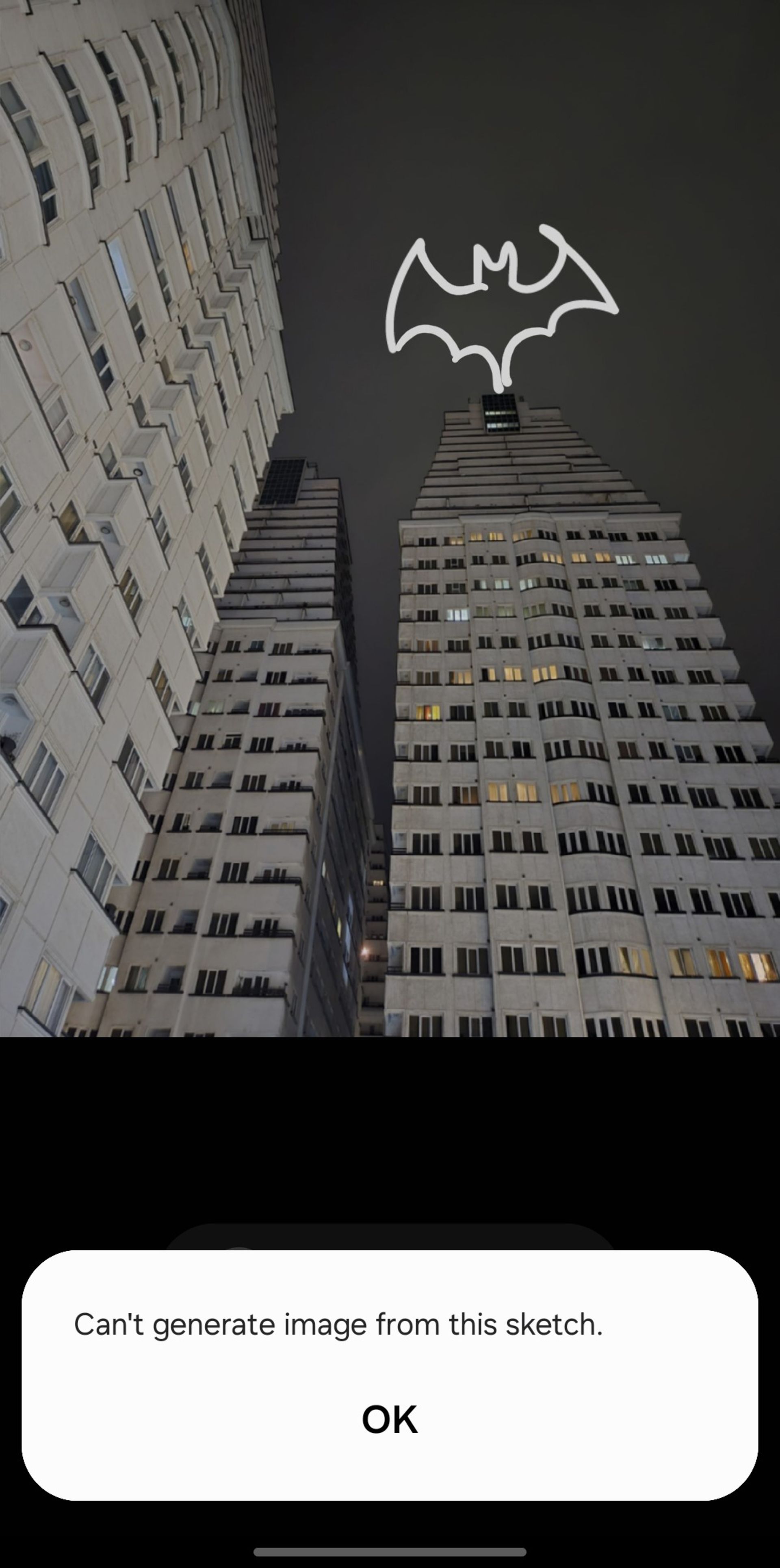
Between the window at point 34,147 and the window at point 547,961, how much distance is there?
94.4ft

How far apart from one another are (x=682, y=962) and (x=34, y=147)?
33.2 meters

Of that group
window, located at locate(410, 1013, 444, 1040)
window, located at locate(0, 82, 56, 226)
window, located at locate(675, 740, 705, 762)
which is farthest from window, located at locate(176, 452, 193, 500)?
window, located at locate(675, 740, 705, 762)

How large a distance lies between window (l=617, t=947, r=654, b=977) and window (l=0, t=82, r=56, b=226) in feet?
98.7

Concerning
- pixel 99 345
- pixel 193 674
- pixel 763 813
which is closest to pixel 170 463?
pixel 99 345

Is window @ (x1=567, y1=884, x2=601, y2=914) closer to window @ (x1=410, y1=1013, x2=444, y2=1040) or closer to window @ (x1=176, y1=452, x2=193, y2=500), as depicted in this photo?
window @ (x1=410, y1=1013, x2=444, y2=1040)

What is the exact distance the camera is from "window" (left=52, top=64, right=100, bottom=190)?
58.8 ft

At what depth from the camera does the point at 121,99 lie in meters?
20.5

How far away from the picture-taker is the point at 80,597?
19312mm

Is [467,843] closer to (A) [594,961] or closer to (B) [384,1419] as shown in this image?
(A) [594,961]

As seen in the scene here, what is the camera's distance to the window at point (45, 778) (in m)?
17.5

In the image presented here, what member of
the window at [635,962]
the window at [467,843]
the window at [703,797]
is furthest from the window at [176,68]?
the window at [703,797]

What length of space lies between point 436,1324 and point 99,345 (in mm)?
24754
